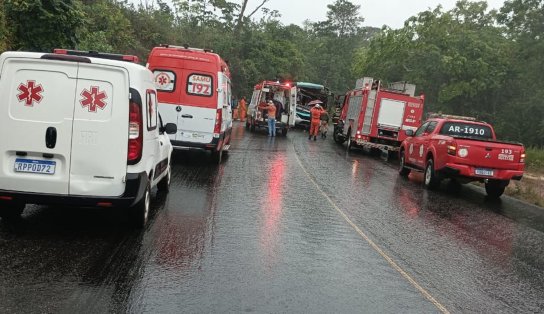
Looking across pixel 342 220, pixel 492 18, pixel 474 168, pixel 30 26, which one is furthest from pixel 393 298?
pixel 492 18

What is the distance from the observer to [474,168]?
12.6 meters

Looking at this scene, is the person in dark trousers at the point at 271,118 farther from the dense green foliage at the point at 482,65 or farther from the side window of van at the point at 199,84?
the dense green foliage at the point at 482,65

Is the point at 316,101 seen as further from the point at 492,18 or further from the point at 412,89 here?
the point at 492,18

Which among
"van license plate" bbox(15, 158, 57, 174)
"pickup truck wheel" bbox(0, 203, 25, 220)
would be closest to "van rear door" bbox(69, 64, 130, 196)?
"van license plate" bbox(15, 158, 57, 174)

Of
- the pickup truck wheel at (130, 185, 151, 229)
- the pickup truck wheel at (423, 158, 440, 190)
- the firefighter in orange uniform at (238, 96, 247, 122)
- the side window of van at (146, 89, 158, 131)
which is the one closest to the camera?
the pickup truck wheel at (130, 185, 151, 229)

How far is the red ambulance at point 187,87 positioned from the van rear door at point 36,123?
22.1 feet

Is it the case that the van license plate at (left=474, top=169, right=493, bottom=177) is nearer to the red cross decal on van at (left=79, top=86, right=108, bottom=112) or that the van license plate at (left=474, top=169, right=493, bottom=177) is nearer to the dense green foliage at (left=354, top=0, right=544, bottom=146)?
the red cross decal on van at (left=79, top=86, right=108, bottom=112)

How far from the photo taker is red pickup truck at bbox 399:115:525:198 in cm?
1262

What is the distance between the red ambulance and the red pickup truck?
5.51 m

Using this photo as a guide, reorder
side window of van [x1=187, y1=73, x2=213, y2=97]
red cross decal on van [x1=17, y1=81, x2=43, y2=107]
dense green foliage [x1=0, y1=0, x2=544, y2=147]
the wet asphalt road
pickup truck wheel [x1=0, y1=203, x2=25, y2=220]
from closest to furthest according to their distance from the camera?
the wet asphalt road
red cross decal on van [x1=17, y1=81, x2=43, y2=107]
pickup truck wheel [x1=0, y1=203, x2=25, y2=220]
side window of van [x1=187, y1=73, x2=213, y2=97]
dense green foliage [x1=0, y1=0, x2=544, y2=147]

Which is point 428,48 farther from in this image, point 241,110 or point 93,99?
point 93,99

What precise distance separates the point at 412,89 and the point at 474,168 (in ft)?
41.4

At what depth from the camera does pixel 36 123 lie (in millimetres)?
6117

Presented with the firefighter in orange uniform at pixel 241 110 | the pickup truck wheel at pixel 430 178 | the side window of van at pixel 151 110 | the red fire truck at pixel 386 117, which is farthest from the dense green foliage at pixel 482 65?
the side window of van at pixel 151 110
